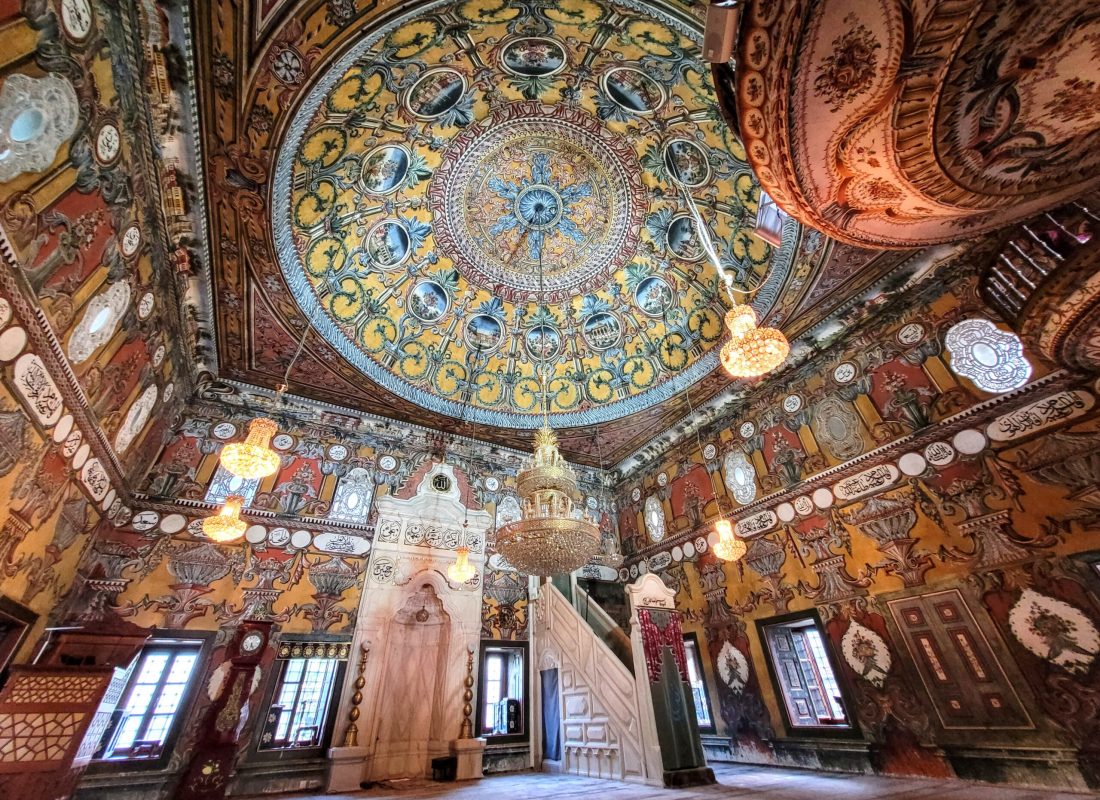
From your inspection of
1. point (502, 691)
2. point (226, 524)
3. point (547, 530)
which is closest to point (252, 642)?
point (226, 524)

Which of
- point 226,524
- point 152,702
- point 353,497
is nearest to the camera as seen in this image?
point 226,524

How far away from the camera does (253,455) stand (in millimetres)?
5180


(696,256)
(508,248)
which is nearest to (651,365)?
(696,256)

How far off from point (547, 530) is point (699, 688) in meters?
5.63

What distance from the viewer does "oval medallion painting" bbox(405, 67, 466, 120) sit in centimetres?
630

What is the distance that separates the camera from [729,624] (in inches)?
315

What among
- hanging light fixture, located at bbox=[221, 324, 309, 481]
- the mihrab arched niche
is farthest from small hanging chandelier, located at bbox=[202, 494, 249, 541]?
the mihrab arched niche

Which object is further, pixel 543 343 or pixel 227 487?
pixel 543 343

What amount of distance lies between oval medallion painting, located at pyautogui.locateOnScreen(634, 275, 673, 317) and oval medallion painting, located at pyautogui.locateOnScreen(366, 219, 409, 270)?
16.0 feet

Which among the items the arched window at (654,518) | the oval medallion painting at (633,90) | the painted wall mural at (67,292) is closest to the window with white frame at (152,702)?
the painted wall mural at (67,292)

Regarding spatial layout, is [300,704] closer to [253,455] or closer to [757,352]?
[253,455]

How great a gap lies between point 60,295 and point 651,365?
29.8 feet

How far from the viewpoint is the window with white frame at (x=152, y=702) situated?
18.7 ft

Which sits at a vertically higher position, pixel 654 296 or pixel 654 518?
pixel 654 296
